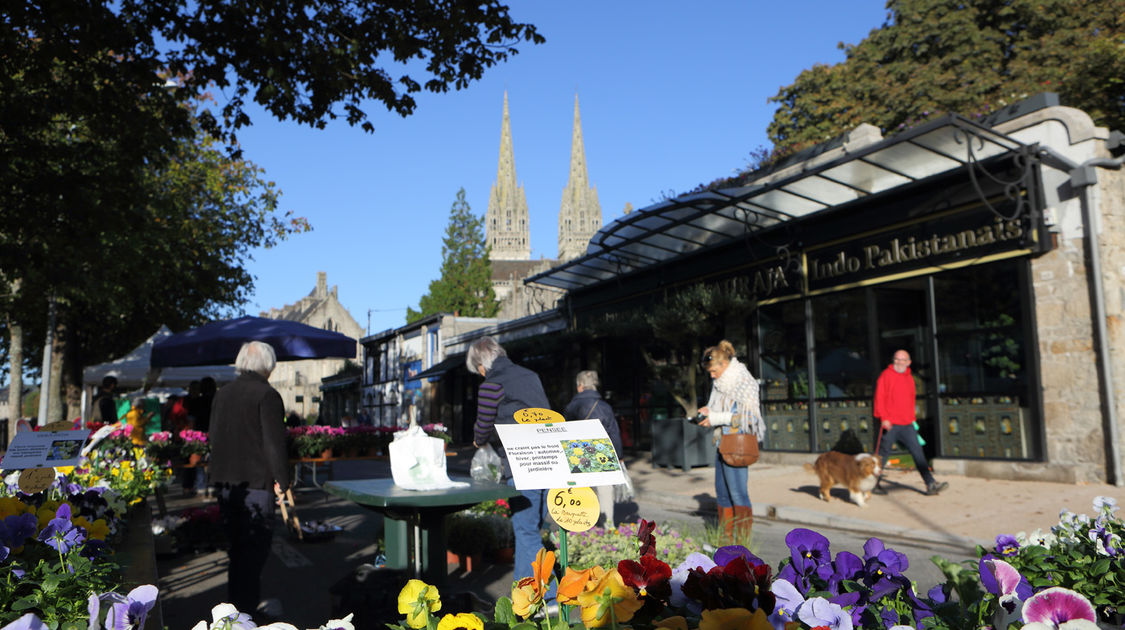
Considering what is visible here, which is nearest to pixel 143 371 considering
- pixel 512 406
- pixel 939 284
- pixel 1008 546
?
pixel 512 406

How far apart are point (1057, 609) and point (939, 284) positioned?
11.7 meters

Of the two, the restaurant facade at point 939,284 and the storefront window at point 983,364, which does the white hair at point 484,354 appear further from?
the storefront window at point 983,364

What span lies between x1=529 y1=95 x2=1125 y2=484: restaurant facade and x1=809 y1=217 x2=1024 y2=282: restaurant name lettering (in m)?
0.02

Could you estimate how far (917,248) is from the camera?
12086 mm

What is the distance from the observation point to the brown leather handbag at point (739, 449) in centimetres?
646

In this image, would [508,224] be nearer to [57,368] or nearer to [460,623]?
[57,368]

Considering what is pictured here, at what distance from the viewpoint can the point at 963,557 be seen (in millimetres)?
6469

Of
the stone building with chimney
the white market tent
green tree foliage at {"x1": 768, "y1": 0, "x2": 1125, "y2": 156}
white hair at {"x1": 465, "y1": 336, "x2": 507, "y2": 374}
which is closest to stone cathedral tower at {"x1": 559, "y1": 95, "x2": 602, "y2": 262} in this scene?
the stone building with chimney

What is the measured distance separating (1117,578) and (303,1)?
7.56 metres

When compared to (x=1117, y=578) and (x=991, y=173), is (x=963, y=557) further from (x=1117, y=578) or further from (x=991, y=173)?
(x=991, y=173)

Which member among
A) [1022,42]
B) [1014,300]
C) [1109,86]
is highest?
[1022,42]

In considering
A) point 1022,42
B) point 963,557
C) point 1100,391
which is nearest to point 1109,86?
point 1022,42

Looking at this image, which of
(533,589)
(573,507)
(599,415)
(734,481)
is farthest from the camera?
(599,415)

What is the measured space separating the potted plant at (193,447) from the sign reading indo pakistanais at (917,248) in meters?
10.4
